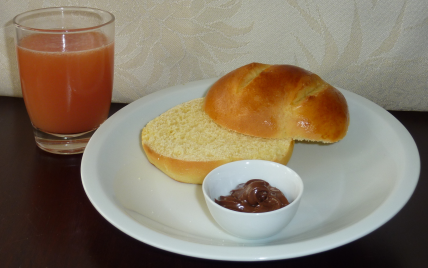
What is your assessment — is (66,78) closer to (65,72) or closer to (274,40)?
(65,72)

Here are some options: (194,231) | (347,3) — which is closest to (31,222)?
(194,231)

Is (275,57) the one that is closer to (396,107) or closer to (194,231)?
(396,107)

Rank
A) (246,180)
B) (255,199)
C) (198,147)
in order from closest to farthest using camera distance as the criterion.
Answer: (255,199) → (246,180) → (198,147)

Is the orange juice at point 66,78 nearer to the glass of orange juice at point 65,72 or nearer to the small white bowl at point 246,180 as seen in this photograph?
the glass of orange juice at point 65,72

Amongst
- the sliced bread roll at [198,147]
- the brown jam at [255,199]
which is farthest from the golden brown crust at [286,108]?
the brown jam at [255,199]

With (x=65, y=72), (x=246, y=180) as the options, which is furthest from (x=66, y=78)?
(x=246, y=180)

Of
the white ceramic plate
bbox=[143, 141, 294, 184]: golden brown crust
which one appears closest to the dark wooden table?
the white ceramic plate
